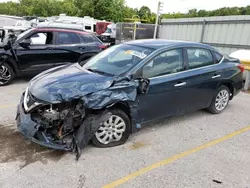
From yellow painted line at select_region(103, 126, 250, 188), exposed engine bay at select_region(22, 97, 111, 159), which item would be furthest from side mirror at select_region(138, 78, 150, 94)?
yellow painted line at select_region(103, 126, 250, 188)

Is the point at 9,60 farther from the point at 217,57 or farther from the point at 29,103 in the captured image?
the point at 217,57

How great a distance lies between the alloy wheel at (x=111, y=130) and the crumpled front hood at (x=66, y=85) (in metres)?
0.53

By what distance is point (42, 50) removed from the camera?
278 inches

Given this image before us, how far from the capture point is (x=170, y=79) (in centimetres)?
394

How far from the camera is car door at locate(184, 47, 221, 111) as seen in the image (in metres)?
4.30

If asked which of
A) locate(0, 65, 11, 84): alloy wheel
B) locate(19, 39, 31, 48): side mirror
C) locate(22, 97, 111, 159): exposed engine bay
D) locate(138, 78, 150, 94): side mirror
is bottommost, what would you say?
locate(0, 65, 11, 84): alloy wheel

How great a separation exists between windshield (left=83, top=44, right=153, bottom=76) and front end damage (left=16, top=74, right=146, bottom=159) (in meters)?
0.63

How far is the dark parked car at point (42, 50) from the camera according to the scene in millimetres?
6664

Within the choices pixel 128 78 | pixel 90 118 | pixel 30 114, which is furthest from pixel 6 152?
pixel 128 78

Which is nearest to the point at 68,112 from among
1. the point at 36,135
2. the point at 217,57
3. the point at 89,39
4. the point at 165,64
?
the point at 36,135

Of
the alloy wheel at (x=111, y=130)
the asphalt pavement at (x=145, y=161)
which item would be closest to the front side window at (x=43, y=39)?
the asphalt pavement at (x=145, y=161)

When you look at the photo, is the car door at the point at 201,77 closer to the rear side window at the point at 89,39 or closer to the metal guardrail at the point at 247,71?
the metal guardrail at the point at 247,71

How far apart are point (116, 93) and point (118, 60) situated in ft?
3.06

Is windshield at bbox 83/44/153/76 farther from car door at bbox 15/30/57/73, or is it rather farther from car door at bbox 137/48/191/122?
car door at bbox 15/30/57/73
